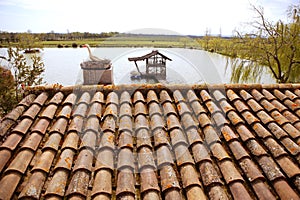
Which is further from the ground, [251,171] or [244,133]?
[244,133]

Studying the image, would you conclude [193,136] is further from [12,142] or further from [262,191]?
[12,142]

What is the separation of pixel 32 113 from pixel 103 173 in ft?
4.91

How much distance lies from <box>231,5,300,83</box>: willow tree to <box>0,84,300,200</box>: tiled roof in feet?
36.5

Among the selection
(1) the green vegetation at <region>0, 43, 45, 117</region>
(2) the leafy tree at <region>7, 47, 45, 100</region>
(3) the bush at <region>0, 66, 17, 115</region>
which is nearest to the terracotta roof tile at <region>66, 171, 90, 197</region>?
(1) the green vegetation at <region>0, 43, 45, 117</region>

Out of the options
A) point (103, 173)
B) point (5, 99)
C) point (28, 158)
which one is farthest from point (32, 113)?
point (5, 99)

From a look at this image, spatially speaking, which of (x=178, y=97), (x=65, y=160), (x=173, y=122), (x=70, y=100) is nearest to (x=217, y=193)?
(x=173, y=122)

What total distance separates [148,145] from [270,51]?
13914 mm

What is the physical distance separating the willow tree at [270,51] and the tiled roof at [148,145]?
1112 centimetres

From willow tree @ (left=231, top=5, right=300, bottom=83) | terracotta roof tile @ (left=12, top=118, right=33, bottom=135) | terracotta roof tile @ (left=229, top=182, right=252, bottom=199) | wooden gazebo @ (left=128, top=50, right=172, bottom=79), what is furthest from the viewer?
wooden gazebo @ (left=128, top=50, right=172, bottom=79)

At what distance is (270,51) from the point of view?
13750mm

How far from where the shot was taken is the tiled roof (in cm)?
206

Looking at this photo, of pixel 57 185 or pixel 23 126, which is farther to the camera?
pixel 23 126

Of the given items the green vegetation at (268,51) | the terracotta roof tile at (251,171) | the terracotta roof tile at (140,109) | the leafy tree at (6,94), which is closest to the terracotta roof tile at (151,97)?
the terracotta roof tile at (140,109)

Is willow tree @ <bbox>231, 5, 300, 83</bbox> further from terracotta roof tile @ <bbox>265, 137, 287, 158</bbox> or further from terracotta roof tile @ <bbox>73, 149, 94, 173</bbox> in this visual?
terracotta roof tile @ <bbox>73, 149, 94, 173</bbox>
